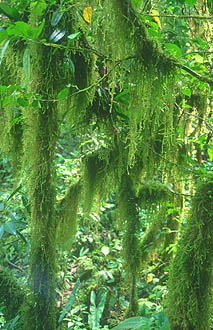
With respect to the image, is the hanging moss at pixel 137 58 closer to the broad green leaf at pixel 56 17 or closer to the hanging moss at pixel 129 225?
the broad green leaf at pixel 56 17

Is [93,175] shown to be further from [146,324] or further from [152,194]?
[146,324]

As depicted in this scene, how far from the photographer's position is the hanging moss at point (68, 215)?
2.53 m

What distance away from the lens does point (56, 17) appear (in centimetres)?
124

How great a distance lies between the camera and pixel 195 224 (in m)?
1.68

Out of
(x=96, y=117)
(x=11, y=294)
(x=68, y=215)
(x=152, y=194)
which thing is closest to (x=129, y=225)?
(x=152, y=194)

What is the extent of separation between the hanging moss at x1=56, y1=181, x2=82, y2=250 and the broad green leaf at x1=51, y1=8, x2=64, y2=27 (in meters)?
1.58

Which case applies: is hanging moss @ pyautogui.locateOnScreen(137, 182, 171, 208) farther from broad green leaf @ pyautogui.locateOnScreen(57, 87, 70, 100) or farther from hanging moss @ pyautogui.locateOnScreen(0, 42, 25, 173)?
broad green leaf @ pyautogui.locateOnScreen(57, 87, 70, 100)

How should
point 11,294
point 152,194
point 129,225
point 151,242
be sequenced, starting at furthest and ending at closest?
point 151,242 < point 129,225 < point 152,194 < point 11,294

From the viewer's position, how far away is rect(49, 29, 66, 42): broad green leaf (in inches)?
48.6

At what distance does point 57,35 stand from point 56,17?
0.07 m

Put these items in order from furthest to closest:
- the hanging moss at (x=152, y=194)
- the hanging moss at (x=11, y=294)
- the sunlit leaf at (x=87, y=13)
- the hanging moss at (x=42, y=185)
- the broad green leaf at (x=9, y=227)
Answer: the hanging moss at (x=152, y=194)
the hanging moss at (x=11, y=294)
the broad green leaf at (x=9, y=227)
the hanging moss at (x=42, y=185)
the sunlit leaf at (x=87, y=13)

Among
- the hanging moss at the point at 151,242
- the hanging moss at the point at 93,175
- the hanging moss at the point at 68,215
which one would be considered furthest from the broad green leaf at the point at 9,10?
the hanging moss at the point at 151,242

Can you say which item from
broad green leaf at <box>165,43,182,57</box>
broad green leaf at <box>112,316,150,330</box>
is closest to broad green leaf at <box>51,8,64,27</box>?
broad green leaf at <box>165,43,182,57</box>

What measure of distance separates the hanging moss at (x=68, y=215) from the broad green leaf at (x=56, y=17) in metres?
1.58
